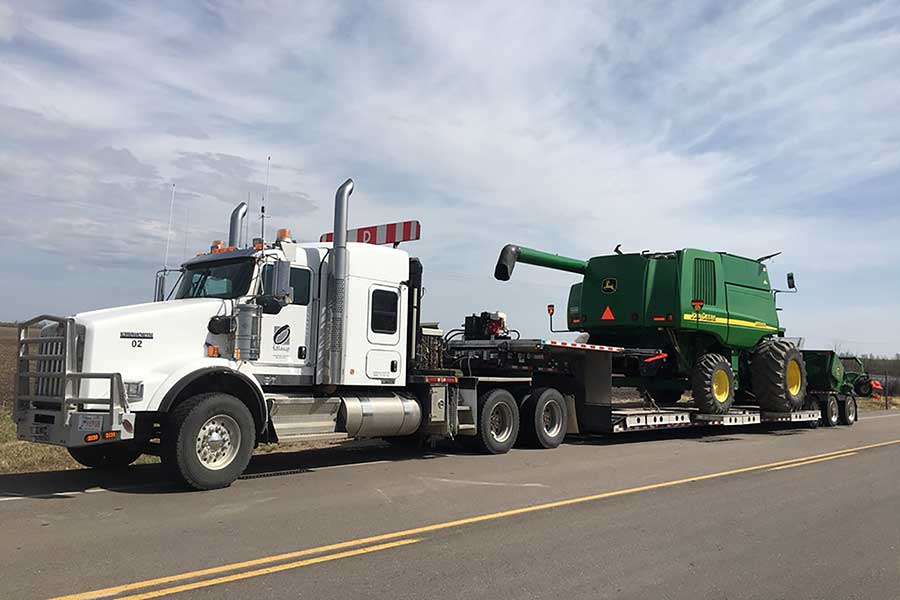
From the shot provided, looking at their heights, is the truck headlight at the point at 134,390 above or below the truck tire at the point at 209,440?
above

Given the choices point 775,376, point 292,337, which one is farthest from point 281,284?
point 775,376

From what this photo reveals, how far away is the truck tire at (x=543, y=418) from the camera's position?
527 inches

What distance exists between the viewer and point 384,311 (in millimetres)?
11211

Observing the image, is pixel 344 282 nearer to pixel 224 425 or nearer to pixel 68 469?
pixel 224 425

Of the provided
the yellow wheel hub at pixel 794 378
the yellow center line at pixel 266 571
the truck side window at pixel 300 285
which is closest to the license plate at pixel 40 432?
the truck side window at pixel 300 285

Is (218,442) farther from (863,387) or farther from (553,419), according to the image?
(863,387)

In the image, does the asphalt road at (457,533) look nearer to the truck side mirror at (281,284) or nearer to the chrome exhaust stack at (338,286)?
the chrome exhaust stack at (338,286)

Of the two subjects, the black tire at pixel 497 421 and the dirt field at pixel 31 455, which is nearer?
the dirt field at pixel 31 455

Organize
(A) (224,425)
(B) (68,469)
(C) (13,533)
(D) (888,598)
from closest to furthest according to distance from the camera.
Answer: (D) (888,598) < (C) (13,533) < (A) (224,425) < (B) (68,469)

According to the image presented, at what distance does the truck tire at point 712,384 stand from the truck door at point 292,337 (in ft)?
29.3

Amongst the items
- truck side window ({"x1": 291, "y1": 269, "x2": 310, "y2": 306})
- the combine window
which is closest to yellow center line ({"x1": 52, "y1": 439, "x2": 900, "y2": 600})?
truck side window ({"x1": 291, "y1": 269, "x2": 310, "y2": 306})

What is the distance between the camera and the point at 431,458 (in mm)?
12117

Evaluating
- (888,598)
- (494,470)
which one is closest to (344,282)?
(494,470)

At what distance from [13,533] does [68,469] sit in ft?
13.1
